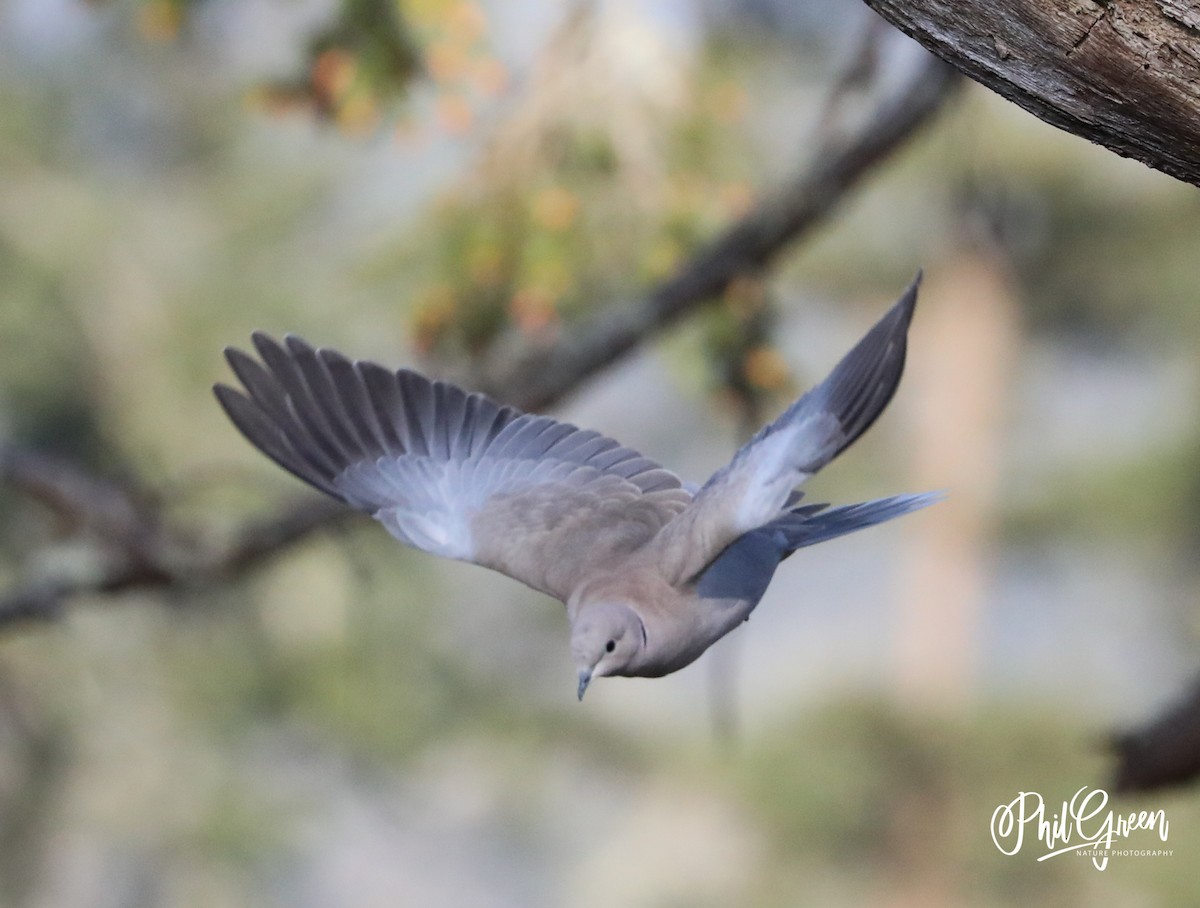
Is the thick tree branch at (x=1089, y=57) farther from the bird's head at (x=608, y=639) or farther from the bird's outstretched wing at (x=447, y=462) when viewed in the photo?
the bird's outstretched wing at (x=447, y=462)

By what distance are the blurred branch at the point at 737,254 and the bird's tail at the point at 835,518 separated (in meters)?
1.36

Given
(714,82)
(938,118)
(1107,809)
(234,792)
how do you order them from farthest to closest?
(234,792) → (1107,809) → (714,82) → (938,118)

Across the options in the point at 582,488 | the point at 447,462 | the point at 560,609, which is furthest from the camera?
the point at 560,609

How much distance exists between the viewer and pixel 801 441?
183cm

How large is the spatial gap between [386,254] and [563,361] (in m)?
1.57

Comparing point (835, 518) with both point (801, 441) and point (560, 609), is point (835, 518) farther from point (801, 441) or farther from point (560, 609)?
point (560, 609)

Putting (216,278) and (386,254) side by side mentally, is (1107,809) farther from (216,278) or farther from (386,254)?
(216,278)

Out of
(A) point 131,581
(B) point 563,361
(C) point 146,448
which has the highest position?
(C) point 146,448

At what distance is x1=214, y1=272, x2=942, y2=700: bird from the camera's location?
1.82 metres

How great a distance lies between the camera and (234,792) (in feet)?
30.3

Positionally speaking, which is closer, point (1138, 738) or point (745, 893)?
point (1138, 738)

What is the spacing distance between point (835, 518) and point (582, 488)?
54cm

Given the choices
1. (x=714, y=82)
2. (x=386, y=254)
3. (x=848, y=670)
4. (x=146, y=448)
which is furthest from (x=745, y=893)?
(x=714, y=82)

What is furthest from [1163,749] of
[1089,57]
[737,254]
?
[1089,57]
